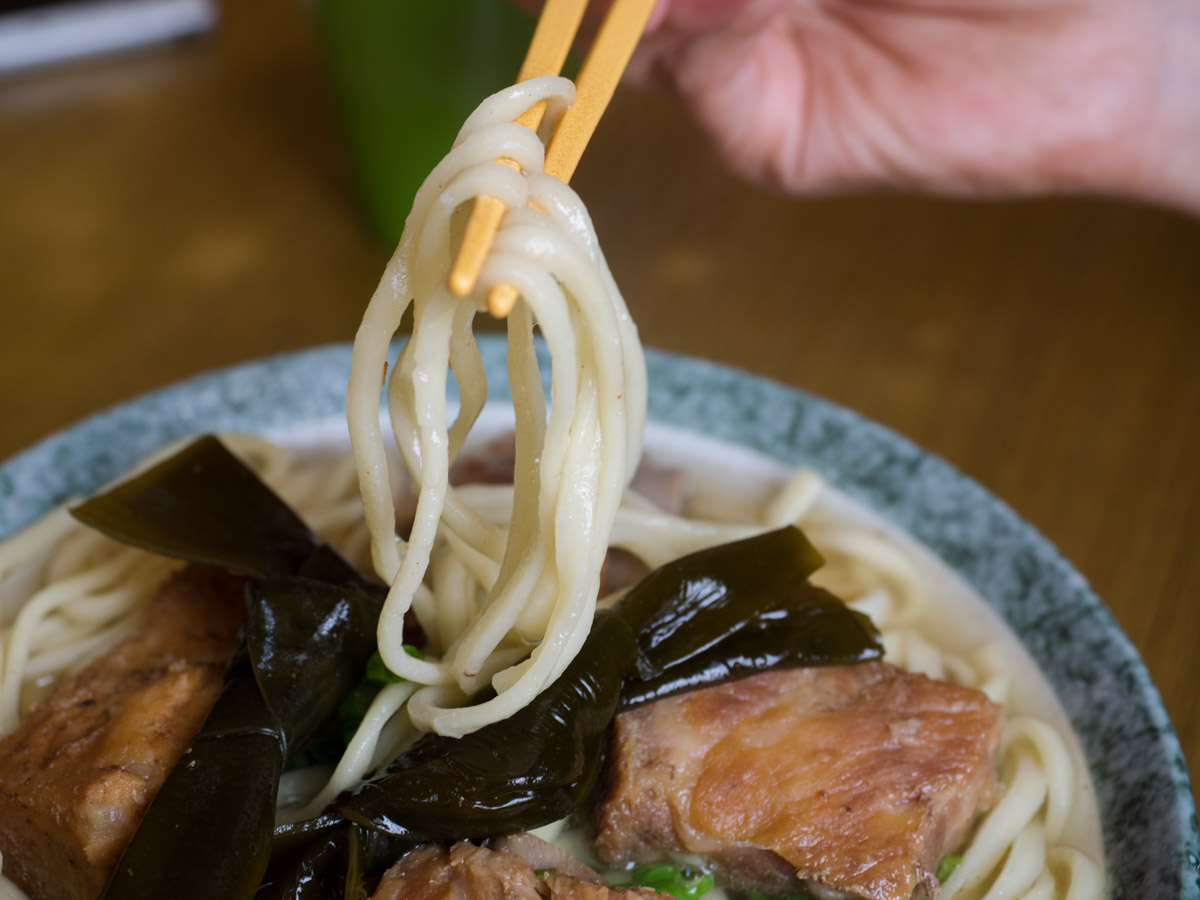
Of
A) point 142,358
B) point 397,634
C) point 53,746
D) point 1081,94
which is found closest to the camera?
point 397,634

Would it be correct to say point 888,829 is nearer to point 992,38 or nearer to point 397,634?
point 397,634

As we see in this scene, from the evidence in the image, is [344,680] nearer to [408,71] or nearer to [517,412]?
[517,412]

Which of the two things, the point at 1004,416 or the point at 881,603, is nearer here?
the point at 881,603

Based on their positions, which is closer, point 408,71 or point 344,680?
point 344,680

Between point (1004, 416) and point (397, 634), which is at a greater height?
point (397, 634)

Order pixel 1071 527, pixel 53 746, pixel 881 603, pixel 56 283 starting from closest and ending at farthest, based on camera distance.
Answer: pixel 53 746 < pixel 881 603 < pixel 1071 527 < pixel 56 283

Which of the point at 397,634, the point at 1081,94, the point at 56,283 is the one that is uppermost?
the point at 1081,94

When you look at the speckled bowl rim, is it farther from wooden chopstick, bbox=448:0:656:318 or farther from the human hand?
wooden chopstick, bbox=448:0:656:318

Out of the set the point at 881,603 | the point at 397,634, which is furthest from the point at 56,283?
the point at 881,603

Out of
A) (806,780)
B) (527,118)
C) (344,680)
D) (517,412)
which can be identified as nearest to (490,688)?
(344,680)
